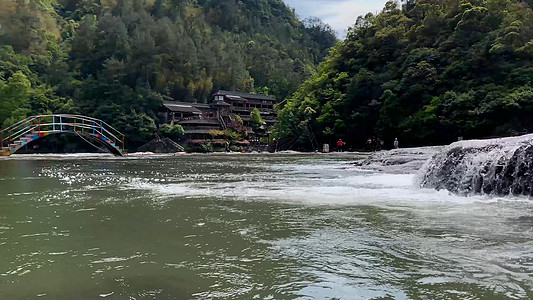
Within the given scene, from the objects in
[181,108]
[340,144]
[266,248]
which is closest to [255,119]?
[181,108]

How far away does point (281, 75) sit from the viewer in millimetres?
73812

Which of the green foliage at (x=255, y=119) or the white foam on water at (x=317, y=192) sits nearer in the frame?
the white foam on water at (x=317, y=192)

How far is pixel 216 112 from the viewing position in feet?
180

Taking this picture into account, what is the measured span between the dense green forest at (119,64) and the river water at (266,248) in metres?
41.6

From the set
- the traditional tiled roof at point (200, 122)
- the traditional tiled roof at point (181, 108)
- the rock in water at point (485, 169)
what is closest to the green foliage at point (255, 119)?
the traditional tiled roof at point (200, 122)

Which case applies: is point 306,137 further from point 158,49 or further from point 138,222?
point 138,222

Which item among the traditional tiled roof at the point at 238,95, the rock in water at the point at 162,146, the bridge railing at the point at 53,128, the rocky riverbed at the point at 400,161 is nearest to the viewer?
the rocky riverbed at the point at 400,161

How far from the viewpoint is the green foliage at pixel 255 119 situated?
181 ft

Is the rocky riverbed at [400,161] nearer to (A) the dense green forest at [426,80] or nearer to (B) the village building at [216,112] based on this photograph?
(A) the dense green forest at [426,80]

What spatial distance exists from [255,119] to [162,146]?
13.7 meters

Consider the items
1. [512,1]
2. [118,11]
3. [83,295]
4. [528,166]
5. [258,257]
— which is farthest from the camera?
[118,11]

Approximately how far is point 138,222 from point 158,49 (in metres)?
54.5

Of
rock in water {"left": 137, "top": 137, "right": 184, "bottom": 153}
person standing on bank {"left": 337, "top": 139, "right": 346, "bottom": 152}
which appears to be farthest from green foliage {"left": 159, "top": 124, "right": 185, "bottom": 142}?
person standing on bank {"left": 337, "top": 139, "right": 346, "bottom": 152}

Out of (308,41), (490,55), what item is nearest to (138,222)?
(490,55)
